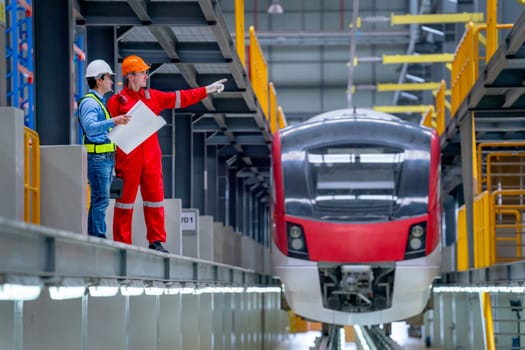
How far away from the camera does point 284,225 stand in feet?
49.1

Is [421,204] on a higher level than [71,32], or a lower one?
lower

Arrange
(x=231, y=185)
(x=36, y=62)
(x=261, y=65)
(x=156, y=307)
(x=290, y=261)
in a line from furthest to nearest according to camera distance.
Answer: (x=231, y=185)
(x=261, y=65)
(x=290, y=261)
(x=36, y=62)
(x=156, y=307)

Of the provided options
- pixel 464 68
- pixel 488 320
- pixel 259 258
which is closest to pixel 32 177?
pixel 488 320

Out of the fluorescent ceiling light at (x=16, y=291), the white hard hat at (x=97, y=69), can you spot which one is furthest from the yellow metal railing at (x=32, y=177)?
the fluorescent ceiling light at (x=16, y=291)

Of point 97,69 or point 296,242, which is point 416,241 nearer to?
point 296,242

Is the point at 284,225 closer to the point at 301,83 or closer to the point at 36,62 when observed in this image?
the point at 36,62

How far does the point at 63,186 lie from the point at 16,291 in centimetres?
306

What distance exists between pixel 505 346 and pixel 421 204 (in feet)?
6.79

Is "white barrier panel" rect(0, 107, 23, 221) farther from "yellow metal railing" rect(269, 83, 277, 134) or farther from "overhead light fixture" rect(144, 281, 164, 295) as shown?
"yellow metal railing" rect(269, 83, 277, 134)

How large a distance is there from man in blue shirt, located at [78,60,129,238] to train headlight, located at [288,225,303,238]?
684 centimetres

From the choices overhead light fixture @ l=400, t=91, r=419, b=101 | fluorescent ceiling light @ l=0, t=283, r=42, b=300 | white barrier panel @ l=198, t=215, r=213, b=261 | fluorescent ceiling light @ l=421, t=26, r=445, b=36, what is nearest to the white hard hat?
fluorescent ceiling light @ l=0, t=283, r=42, b=300

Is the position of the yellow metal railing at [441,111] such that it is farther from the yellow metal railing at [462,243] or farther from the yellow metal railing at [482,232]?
the yellow metal railing at [482,232]

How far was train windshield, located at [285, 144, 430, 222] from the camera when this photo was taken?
1468cm

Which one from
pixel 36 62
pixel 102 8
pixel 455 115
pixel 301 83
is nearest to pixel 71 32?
pixel 36 62
